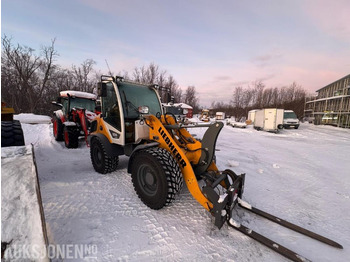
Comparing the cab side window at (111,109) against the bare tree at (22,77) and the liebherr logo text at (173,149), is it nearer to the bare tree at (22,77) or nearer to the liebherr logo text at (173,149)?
the liebherr logo text at (173,149)

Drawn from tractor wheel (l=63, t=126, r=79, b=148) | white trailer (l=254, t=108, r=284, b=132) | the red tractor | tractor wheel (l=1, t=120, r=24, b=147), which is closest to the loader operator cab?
tractor wheel (l=1, t=120, r=24, b=147)

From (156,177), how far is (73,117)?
6794mm

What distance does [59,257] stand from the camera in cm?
188

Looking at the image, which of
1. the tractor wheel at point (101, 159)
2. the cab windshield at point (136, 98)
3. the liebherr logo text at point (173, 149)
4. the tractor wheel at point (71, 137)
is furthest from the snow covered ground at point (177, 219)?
the tractor wheel at point (71, 137)

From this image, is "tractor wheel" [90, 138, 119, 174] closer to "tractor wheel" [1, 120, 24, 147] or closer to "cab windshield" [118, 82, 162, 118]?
"cab windshield" [118, 82, 162, 118]

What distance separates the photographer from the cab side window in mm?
Answer: 3910

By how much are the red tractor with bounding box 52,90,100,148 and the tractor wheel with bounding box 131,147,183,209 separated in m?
4.51

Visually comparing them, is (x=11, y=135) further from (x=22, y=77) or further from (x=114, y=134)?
(x=22, y=77)

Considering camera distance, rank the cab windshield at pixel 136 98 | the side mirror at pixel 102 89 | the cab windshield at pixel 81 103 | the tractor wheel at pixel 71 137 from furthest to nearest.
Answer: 1. the cab windshield at pixel 81 103
2. the tractor wheel at pixel 71 137
3. the cab windshield at pixel 136 98
4. the side mirror at pixel 102 89

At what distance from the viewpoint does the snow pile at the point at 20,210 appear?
1.59m

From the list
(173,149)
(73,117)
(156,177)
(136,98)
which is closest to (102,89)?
(136,98)

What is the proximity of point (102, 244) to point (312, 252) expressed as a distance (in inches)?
107

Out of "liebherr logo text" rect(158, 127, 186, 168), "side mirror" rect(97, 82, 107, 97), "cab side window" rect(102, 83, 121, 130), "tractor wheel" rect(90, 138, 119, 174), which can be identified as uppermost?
"side mirror" rect(97, 82, 107, 97)

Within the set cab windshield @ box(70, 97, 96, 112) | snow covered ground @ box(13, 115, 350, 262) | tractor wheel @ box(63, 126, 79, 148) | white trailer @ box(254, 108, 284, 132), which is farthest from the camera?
white trailer @ box(254, 108, 284, 132)
